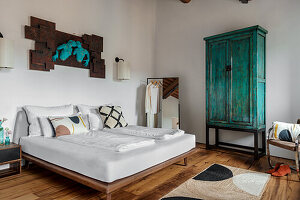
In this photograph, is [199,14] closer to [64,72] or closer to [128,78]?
[128,78]

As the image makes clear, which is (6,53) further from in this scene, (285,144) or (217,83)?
(285,144)

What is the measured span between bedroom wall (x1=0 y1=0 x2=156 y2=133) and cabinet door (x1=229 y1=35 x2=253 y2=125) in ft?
7.11

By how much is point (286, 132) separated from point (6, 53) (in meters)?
3.97

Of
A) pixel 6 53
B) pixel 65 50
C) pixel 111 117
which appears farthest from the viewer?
pixel 111 117

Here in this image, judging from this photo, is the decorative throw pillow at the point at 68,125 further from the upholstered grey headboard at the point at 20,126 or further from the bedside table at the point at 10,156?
the bedside table at the point at 10,156

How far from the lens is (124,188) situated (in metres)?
2.40

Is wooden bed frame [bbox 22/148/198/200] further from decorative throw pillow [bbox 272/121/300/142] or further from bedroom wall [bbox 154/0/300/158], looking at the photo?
bedroom wall [bbox 154/0/300/158]

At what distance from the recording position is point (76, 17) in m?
3.72

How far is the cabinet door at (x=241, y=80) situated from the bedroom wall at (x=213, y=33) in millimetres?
491

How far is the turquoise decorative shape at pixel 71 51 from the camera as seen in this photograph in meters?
3.45

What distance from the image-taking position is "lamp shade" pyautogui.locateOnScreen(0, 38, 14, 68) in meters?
2.71

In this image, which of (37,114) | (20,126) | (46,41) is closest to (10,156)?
(20,126)

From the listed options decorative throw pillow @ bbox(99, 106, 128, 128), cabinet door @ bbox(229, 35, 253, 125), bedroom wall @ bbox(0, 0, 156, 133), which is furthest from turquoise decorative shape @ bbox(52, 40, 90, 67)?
cabinet door @ bbox(229, 35, 253, 125)

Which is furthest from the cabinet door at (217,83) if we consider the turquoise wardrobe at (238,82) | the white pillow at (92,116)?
the white pillow at (92,116)
